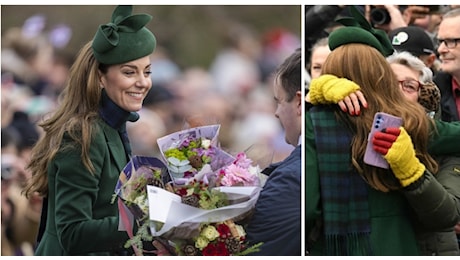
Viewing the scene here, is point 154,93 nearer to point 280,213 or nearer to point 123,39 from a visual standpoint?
point 123,39

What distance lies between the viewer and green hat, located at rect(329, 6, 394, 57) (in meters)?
4.61

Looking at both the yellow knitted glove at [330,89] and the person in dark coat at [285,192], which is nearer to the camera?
the yellow knitted glove at [330,89]

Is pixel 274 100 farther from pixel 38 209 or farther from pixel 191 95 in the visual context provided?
pixel 38 209

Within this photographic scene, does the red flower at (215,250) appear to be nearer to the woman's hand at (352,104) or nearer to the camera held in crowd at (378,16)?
the woman's hand at (352,104)

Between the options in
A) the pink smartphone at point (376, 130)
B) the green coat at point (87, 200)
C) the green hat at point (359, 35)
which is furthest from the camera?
the green coat at point (87, 200)

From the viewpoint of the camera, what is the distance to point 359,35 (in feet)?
15.1

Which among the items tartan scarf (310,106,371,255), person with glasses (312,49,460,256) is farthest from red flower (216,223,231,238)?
person with glasses (312,49,460,256)

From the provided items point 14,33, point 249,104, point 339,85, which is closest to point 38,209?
point 14,33

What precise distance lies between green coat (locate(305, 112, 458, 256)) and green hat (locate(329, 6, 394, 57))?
18.2 inches

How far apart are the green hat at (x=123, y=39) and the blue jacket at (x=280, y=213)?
102cm

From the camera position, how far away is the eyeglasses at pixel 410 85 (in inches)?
187

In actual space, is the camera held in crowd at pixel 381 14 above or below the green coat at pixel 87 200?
above

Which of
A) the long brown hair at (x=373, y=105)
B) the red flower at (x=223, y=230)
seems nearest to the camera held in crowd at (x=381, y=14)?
the long brown hair at (x=373, y=105)
